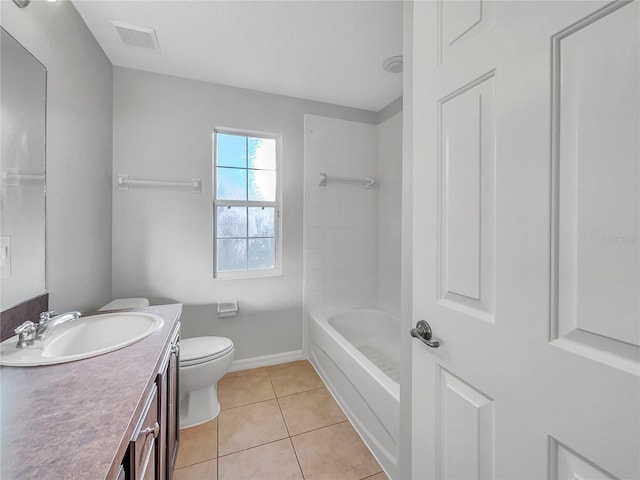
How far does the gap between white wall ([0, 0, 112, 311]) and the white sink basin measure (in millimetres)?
272

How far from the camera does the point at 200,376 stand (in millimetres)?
1641

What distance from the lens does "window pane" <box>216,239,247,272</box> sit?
2.31 metres

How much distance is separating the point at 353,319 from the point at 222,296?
48.4 inches

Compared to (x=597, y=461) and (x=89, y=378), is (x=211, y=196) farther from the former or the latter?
(x=597, y=461)

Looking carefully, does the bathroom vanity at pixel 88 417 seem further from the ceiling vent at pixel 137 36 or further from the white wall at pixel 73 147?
the ceiling vent at pixel 137 36

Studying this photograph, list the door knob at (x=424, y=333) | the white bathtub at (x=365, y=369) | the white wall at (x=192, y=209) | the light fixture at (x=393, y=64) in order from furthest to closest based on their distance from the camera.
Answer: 1. the white wall at (x=192, y=209)
2. the light fixture at (x=393, y=64)
3. the white bathtub at (x=365, y=369)
4. the door knob at (x=424, y=333)

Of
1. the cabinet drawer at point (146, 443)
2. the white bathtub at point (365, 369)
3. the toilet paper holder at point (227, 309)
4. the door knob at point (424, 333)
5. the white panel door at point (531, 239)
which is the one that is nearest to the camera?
the white panel door at point (531, 239)

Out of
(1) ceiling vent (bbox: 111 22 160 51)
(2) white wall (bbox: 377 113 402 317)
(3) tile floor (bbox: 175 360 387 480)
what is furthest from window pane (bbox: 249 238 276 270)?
(1) ceiling vent (bbox: 111 22 160 51)

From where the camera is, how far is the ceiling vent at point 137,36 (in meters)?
1.59

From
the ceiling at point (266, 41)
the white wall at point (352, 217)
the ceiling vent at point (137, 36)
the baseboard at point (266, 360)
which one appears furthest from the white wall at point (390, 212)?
the ceiling vent at point (137, 36)

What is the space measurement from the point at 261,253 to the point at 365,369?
1360mm

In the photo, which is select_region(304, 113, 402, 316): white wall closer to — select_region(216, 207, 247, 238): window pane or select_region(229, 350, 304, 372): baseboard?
select_region(229, 350, 304, 372): baseboard

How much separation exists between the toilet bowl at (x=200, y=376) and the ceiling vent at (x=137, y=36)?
202 cm

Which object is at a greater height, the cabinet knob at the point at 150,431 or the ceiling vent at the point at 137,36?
the ceiling vent at the point at 137,36
